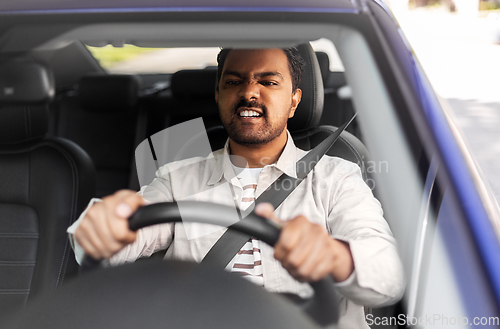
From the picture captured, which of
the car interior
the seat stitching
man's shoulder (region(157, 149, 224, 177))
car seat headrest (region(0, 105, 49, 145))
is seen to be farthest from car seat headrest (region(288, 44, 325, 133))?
car seat headrest (region(0, 105, 49, 145))

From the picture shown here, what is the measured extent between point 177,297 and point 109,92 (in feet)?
6.48

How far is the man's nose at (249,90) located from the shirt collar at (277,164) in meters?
0.19

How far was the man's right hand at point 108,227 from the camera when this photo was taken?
823mm

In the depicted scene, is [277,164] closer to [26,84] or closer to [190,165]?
[190,165]

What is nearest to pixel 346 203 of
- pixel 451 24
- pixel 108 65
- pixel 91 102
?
pixel 91 102

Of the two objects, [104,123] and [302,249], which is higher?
[302,249]

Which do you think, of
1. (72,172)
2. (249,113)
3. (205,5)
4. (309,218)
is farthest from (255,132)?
(72,172)

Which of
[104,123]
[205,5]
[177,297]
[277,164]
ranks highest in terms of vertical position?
[205,5]

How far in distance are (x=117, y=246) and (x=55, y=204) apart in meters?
0.85

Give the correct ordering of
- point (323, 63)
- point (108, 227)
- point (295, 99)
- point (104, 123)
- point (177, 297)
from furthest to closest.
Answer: point (104, 123) < point (323, 63) < point (295, 99) < point (108, 227) < point (177, 297)

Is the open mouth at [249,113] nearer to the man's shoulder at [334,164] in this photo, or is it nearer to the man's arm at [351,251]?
the man's shoulder at [334,164]

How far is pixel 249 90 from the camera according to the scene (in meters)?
1.34

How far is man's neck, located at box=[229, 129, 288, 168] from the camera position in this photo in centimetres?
140

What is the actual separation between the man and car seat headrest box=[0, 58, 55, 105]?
0.53m
